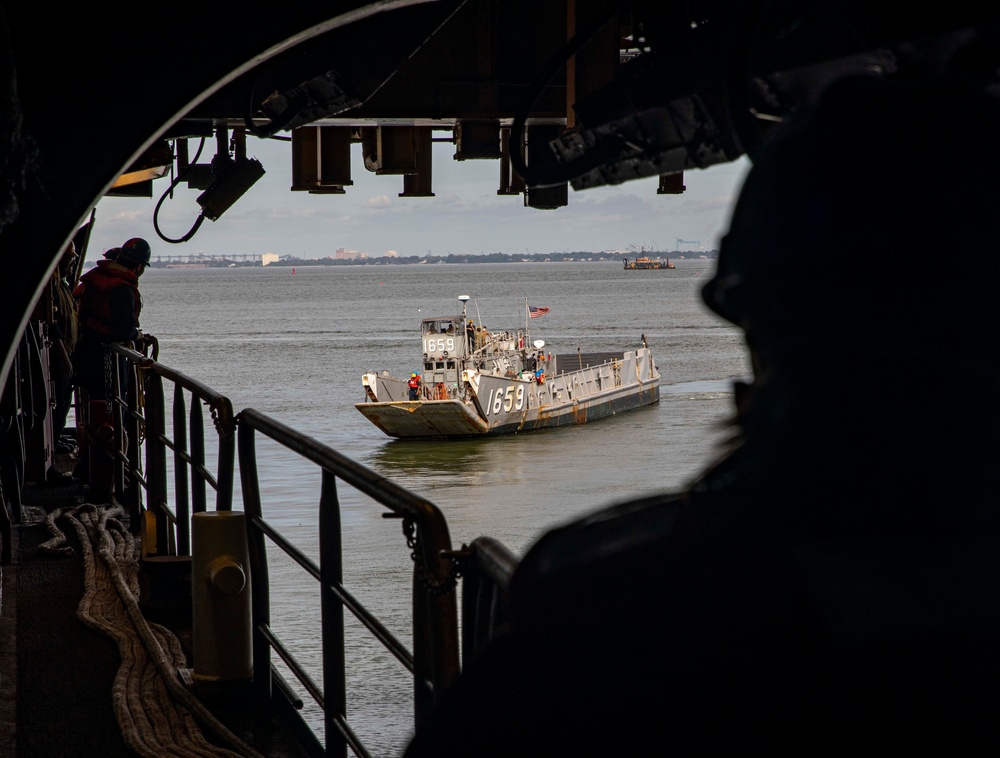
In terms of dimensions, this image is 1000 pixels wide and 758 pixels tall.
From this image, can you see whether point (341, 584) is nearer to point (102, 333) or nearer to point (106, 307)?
point (106, 307)

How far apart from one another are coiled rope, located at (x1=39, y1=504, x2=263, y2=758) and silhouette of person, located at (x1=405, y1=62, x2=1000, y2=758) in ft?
9.56

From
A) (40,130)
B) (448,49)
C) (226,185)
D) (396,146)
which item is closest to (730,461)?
(40,130)

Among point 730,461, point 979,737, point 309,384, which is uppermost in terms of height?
point 730,461

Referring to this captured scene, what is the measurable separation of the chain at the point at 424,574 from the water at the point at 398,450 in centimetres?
68

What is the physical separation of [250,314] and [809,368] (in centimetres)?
14768

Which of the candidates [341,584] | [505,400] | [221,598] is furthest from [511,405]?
[341,584]

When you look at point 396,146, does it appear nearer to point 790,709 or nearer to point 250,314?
point 790,709

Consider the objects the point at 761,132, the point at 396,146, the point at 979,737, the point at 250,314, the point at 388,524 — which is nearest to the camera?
the point at 979,737

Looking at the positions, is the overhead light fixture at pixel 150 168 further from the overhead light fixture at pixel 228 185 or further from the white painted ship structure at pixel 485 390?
the white painted ship structure at pixel 485 390

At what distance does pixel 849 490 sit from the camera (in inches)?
37.2

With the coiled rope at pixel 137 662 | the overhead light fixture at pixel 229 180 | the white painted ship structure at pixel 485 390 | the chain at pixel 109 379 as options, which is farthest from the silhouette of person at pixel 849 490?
the white painted ship structure at pixel 485 390

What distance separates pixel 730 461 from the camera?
3.38 ft

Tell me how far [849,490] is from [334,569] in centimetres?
231

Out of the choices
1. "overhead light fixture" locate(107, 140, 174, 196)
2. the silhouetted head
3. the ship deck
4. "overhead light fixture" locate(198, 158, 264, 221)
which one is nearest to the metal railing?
the ship deck
